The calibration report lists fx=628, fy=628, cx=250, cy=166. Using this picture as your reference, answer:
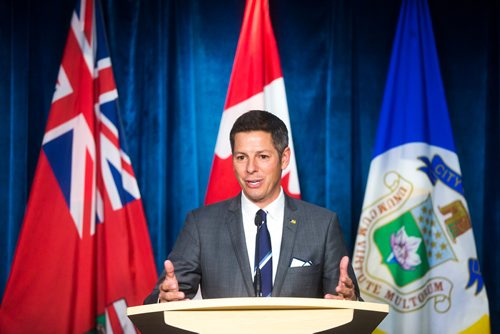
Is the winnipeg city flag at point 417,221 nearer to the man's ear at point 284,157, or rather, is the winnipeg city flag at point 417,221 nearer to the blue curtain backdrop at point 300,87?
the blue curtain backdrop at point 300,87

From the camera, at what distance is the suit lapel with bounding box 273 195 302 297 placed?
7.88 feet

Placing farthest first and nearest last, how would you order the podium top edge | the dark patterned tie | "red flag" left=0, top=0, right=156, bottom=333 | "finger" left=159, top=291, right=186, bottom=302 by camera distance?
1. "red flag" left=0, top=0, right=156, bottom=333
2. the dark patterned tie
3. "finger" left=159, top=291, right=186, bottom=302
4. the podium top edge

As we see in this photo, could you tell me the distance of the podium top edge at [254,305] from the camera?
4.81 ft

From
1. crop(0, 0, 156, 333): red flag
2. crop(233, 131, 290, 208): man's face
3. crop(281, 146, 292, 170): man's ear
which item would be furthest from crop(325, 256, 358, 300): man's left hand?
crop(0, 0, 156, 333): red flag

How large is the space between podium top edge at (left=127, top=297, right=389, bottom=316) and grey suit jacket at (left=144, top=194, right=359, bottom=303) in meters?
0.85

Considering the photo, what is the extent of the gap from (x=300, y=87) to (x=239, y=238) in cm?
185

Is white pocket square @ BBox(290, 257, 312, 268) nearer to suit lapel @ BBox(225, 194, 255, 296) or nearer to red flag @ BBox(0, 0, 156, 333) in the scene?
suit lapel @ BBox(225, 194, 255, 296)

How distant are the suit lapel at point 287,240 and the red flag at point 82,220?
1.40 meters

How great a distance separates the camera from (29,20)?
3.91 meters

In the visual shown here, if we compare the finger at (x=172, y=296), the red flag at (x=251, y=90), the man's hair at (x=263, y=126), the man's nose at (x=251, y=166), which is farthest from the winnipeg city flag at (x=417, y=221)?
the finger at (x=172, y=296)

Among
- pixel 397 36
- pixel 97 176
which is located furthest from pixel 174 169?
pixel 397 36

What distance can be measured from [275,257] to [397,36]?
1978mm

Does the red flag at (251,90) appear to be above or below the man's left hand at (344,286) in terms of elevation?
above

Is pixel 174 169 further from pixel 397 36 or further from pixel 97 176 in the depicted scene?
pixel 397 36
